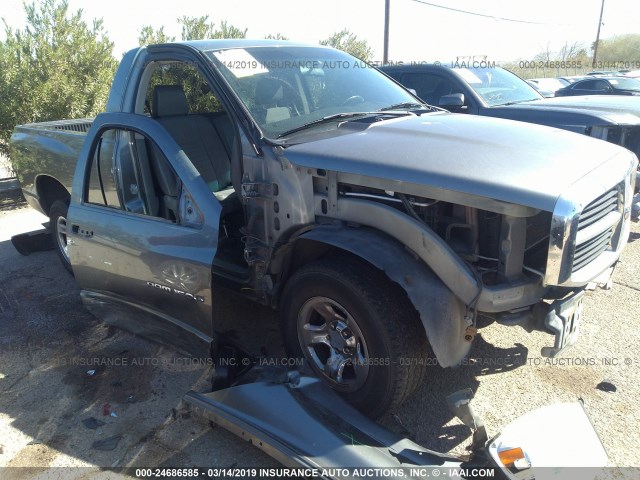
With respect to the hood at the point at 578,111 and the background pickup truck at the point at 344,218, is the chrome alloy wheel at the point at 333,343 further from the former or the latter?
the hood at the point at 578,111

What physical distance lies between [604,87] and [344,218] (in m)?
14.4

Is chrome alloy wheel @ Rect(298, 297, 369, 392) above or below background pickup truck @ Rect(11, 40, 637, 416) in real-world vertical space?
below

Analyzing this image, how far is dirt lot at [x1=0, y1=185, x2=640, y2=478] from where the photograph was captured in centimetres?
283

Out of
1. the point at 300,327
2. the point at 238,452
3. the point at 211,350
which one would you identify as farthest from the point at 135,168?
the point at 238,452

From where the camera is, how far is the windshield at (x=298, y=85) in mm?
3312

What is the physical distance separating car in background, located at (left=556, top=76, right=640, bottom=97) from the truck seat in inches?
491

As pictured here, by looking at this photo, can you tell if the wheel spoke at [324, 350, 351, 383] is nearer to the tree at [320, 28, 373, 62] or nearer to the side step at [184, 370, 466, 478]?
the side step at [184, 370, 466, 478]

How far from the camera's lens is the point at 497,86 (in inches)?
281

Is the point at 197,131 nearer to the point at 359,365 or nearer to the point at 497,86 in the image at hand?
the point at 359,365

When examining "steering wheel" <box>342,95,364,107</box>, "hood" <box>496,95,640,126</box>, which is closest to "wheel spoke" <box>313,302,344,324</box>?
"steering wheel" <box>342,95,364,107</box>

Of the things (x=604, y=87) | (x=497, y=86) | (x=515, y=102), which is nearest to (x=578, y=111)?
(x=515, y=102)

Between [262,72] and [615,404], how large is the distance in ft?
9.92

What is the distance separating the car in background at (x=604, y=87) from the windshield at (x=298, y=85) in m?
12.0

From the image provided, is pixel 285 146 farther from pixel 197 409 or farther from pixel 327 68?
pixel 197 409
